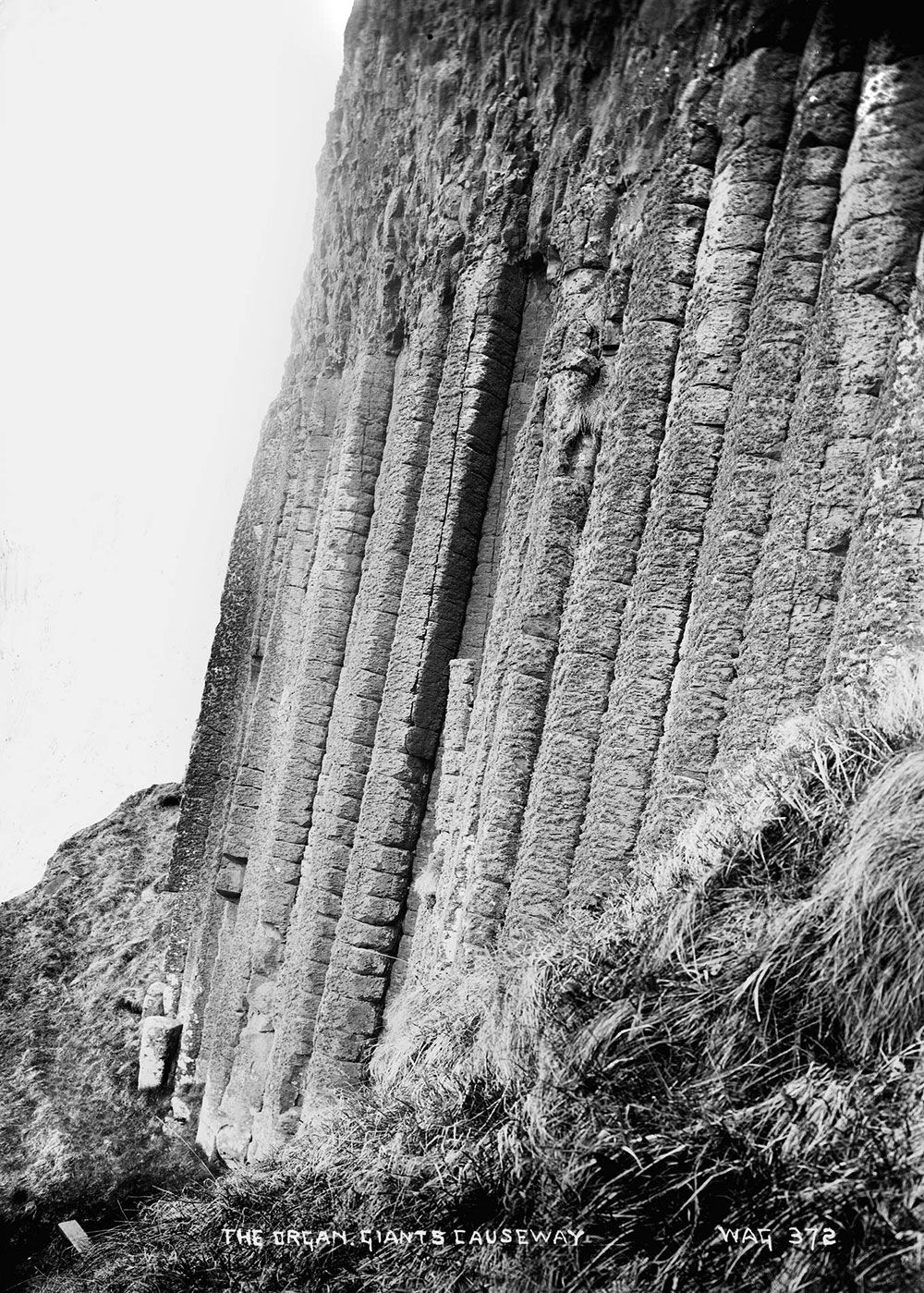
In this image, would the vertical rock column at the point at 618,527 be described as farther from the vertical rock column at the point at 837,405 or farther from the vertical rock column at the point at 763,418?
the vertical rock column at the point at 837,405

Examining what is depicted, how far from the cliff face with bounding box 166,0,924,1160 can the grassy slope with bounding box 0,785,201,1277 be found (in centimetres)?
82

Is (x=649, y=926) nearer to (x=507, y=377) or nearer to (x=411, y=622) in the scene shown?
(x=411, y=622)

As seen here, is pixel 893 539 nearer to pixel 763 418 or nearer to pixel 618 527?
pixel 763 418

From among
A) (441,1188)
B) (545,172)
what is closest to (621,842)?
(441,1188)

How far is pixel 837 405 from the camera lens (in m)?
4.18

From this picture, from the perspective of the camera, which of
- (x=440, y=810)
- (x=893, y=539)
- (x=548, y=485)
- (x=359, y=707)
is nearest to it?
(x=893, y=539)

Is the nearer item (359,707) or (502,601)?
(502,601)

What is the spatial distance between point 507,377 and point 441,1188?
4270 millimetres

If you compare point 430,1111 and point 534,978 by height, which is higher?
point 534,978

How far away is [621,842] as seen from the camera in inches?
183

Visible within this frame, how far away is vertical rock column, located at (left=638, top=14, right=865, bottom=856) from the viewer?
435cm

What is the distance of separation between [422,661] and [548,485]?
1.45 metres

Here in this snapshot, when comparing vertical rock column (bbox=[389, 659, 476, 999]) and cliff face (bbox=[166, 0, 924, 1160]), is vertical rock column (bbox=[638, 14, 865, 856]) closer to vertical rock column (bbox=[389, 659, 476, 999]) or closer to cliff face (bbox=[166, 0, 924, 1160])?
cliff face (bbox=[166, 0, 924, 1160])

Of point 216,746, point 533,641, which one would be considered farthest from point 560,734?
point 216,746
